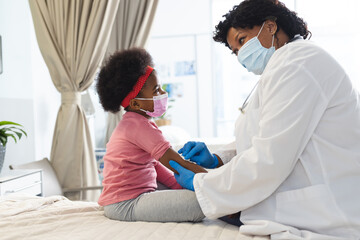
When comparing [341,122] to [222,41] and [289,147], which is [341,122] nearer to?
[289,147]

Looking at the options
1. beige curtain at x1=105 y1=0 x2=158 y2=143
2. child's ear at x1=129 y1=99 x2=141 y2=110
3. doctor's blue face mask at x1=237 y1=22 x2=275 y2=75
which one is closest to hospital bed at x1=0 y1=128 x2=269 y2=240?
child's ear at x1=129 y1=99 x2=141 y2=110

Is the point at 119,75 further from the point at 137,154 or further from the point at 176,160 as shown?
the point at 176,160

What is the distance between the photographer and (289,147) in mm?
1155

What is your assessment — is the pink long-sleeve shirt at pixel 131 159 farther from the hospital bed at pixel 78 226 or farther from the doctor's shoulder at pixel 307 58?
the doctor's shoulder at pixel 307 58

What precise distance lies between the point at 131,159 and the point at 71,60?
1798 millimetres

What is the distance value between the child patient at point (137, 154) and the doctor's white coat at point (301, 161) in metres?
0.27

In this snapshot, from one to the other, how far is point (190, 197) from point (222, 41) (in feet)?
2.37

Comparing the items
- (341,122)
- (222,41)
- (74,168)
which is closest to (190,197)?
(341,122)

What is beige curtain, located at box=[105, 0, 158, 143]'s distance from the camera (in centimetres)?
350

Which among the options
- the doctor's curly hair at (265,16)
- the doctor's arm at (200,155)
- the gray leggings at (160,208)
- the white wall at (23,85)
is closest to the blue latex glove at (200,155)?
the doctor's arm at (200,155)

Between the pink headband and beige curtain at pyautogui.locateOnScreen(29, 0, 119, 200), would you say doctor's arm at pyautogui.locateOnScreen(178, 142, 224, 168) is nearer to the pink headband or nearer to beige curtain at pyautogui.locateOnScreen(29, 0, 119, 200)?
the pink headband

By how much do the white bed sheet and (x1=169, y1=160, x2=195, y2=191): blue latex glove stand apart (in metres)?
0.15

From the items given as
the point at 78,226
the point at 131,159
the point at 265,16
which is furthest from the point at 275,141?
the point at 78,226

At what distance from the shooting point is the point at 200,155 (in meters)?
1.72
